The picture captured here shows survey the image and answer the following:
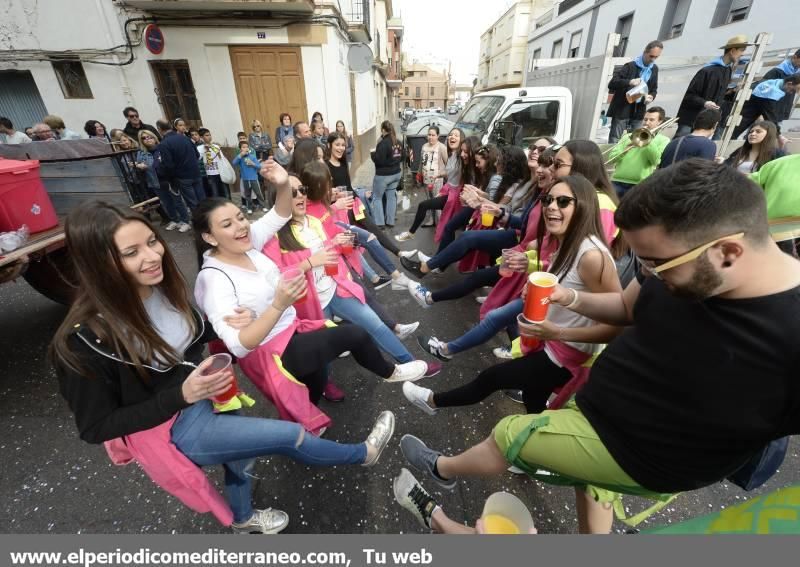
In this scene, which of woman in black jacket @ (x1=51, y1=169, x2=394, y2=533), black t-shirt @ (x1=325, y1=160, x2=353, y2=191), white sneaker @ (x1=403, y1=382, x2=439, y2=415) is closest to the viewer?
woman in black jacket @ (x1=51, y1=169, x2=394, y2=533)

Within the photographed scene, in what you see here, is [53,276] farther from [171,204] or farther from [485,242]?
[485,242]

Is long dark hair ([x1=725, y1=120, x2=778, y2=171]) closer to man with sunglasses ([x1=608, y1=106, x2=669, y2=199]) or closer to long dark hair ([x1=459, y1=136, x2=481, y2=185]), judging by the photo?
man with sunglasses ([x1=608, y1=106, x2=669, y2=199])

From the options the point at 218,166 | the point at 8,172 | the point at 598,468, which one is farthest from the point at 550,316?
the point at 218,166

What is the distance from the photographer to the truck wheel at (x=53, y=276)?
3.32m

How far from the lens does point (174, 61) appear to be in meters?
8.32

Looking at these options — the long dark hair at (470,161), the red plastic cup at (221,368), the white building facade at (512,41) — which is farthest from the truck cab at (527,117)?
the white building facade at (512,41)

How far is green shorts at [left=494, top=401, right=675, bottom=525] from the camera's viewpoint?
1.22m

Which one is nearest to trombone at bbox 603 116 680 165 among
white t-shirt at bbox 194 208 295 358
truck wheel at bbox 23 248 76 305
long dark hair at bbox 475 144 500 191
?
long dark hair at bbox 475 144 500 191

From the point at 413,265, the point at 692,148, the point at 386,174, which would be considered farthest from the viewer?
the point at 386,174

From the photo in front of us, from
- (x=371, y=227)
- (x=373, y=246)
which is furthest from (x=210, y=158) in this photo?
(x=373, y=246)

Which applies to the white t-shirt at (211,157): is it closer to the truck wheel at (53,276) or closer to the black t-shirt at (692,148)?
the truck wheel at (53,276)

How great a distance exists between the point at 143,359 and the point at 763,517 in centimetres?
195

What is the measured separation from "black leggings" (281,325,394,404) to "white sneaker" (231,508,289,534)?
0.66m

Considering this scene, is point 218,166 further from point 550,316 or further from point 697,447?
point 697,447
